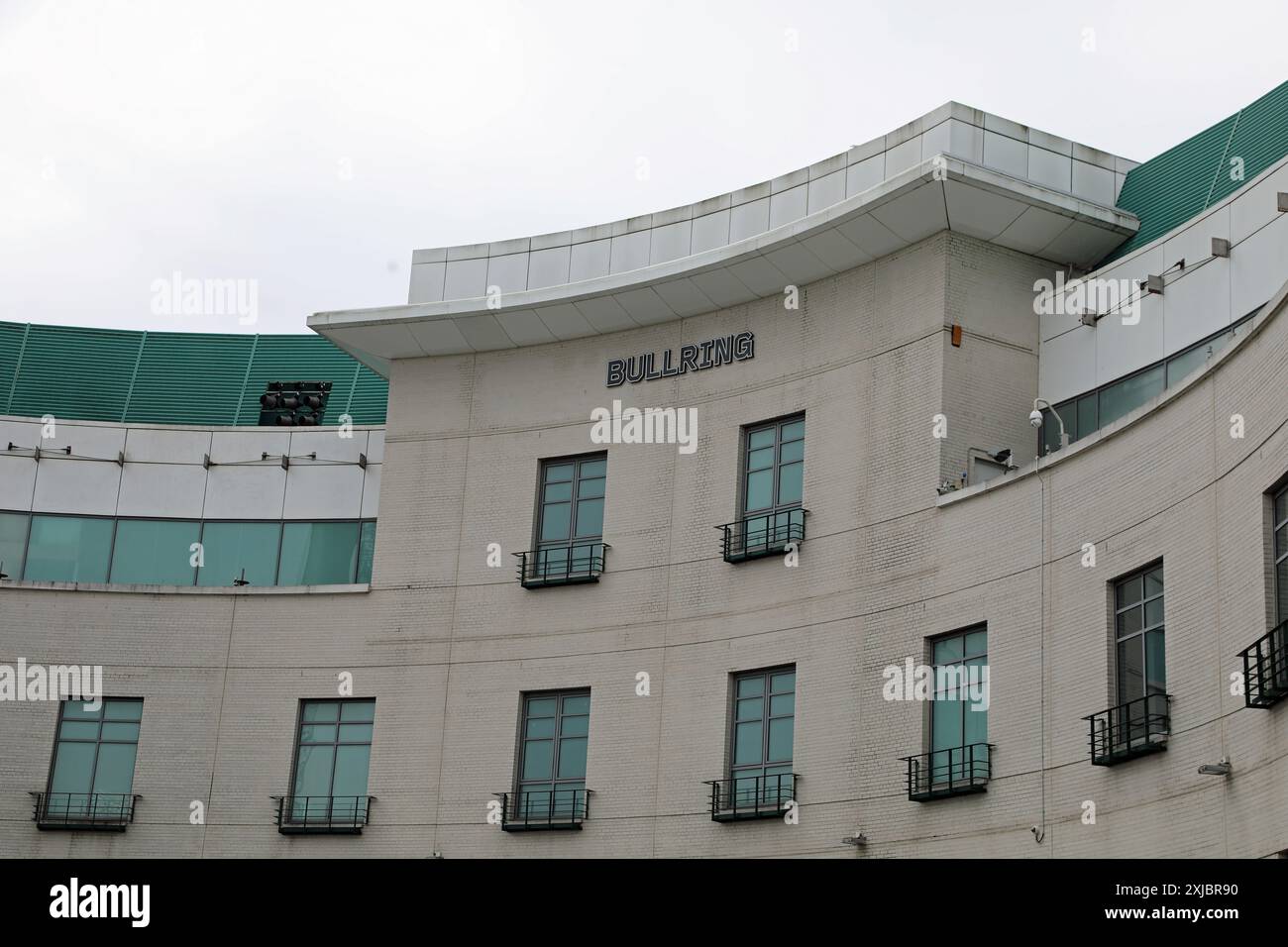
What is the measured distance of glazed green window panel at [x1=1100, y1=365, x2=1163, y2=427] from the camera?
29.1 m

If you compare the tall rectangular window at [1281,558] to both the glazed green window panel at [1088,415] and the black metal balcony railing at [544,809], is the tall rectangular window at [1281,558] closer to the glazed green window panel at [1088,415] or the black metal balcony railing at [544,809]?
the glazed green window panel at [1088,415]

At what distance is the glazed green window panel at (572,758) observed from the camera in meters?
33.1

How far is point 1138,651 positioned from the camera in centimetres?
2523

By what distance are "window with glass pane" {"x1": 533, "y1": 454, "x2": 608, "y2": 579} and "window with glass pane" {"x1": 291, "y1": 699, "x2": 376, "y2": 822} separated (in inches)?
179

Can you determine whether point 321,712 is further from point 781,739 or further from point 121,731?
point 781,739

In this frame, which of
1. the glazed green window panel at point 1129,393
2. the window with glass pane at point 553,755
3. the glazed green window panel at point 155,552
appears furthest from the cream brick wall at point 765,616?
the glazed green window panel at point 1129,393

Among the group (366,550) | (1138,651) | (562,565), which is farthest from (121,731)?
(1138,651)

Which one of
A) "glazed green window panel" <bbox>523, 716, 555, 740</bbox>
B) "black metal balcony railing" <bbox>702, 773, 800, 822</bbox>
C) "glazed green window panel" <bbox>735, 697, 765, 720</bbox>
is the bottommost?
"black metal balcony railing" <bbox>702, 773, 800, 822</bbox>

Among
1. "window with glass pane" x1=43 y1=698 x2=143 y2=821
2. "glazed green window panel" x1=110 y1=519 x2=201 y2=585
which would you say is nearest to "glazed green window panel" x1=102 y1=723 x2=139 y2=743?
"window with glass pane" x1=43 y1=698 x2=143 y2=821

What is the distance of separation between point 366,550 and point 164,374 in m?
8.06

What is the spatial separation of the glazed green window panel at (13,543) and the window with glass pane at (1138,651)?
23885 mm

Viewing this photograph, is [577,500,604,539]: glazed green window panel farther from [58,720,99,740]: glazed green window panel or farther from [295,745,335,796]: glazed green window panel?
[58,720,99,740]: glazed green window panel
